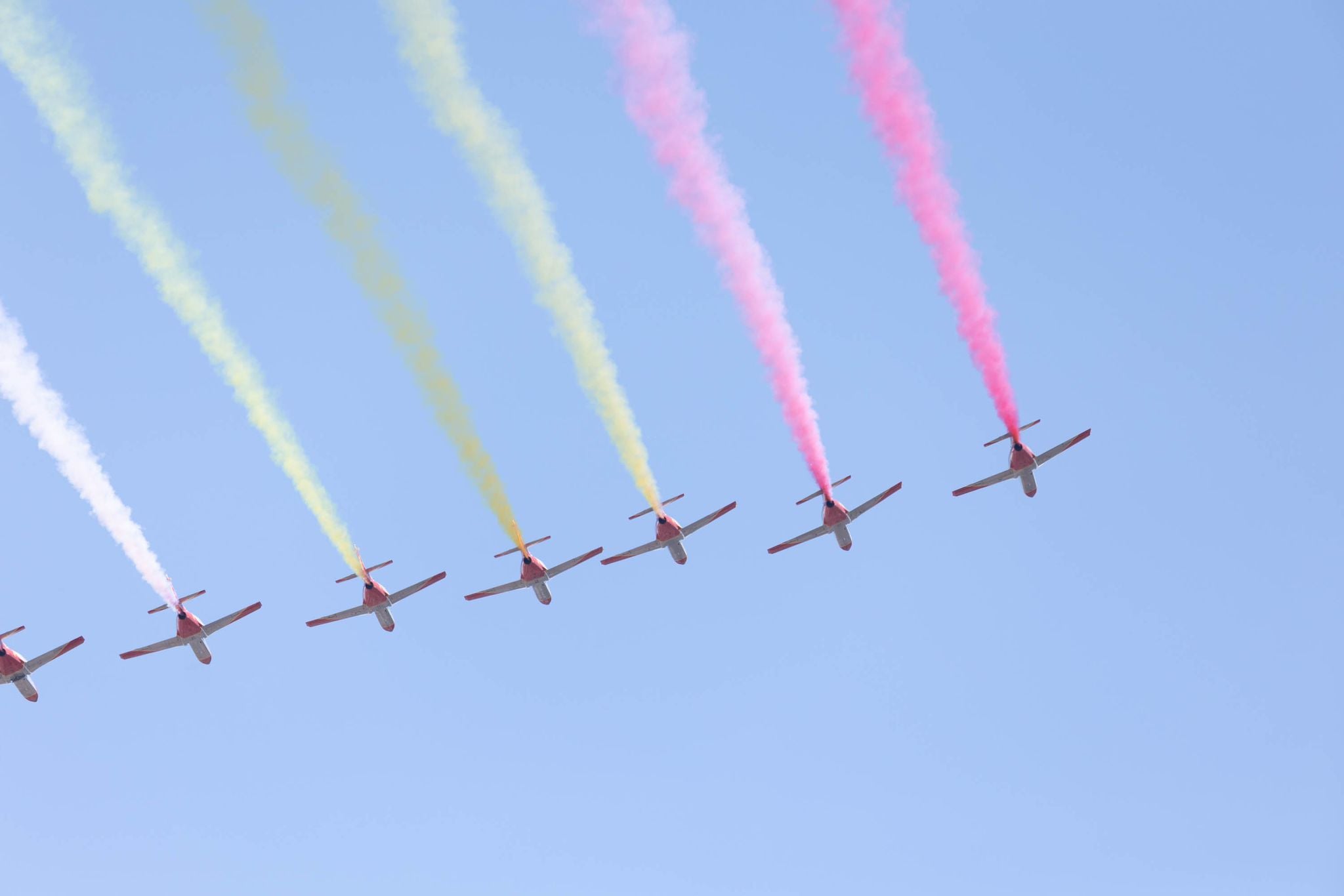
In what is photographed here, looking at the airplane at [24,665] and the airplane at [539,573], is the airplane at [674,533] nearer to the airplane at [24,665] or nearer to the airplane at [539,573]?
the airplane at [539,573]

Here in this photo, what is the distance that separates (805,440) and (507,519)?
267 inches

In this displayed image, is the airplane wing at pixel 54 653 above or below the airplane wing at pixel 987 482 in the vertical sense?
above

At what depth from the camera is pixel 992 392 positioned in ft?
115

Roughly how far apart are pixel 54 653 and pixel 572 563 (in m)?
12.3

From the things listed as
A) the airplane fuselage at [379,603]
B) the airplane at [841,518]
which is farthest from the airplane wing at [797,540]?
the airplane fuselage at [379,603]

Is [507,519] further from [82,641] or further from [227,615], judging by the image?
[82,641]

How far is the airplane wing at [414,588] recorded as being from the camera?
132 ft

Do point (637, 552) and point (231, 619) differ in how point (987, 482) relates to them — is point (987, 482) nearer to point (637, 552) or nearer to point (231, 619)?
point (637, 552)

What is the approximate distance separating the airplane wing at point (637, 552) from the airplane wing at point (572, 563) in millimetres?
373

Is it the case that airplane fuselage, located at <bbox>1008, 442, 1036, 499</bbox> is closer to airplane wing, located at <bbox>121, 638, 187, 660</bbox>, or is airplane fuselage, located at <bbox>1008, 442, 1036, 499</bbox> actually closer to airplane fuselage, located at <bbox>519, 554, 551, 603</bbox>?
airplane fuselage, located at <bbox>519, 554, 551, 603</bbox>

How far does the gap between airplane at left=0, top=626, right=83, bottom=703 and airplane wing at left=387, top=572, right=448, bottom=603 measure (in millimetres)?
7358

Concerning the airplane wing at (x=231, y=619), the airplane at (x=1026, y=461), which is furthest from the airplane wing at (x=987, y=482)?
the airplane wing at (x=231, y=619)

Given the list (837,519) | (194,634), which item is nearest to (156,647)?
(194,634)

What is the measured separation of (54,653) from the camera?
40.2 meters
